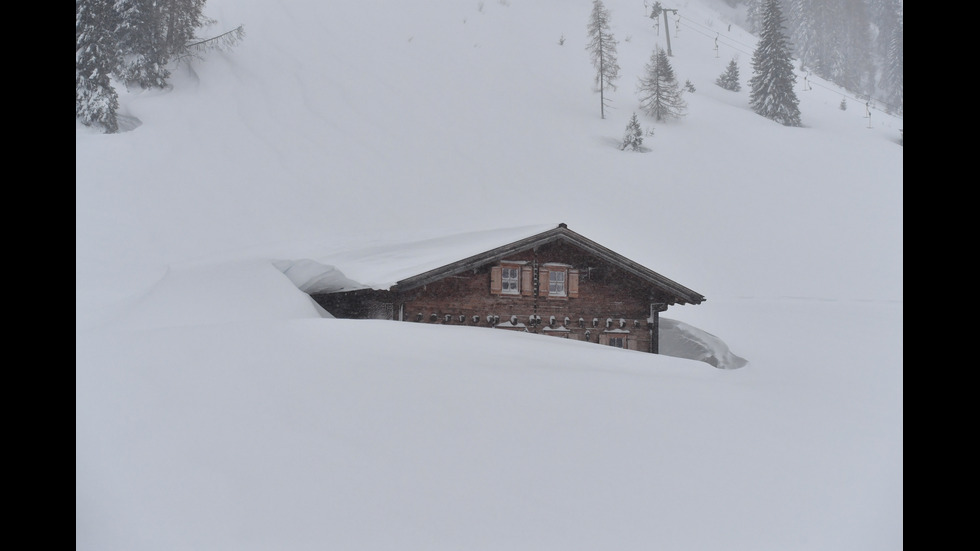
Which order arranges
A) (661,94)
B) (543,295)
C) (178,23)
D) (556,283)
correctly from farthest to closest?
(661,94) → (178,23) → (556,283) → (543,295)

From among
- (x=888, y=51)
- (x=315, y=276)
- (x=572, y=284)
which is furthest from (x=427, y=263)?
(x=888, y=51)

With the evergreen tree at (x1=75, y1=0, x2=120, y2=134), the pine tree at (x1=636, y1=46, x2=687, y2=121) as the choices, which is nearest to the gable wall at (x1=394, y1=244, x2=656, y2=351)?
the evergreen tree at (x1=75, y1=0, x2=120, y2=134)

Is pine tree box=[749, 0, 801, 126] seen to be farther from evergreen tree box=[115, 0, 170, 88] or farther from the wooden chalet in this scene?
the wooden chalet

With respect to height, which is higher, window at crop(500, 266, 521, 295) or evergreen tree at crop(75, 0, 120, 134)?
evergreen tree at crop(75, 0, 120, 134)

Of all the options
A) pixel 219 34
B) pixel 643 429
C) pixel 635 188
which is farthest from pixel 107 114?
pixel 643 429

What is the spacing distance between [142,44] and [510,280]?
28531 mm

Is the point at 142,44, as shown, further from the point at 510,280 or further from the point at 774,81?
the point at 774,81

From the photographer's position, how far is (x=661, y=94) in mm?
48062

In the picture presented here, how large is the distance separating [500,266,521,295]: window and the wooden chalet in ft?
0.07

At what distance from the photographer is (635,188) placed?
40.1 meters

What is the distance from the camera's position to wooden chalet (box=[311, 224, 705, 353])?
16281mm
